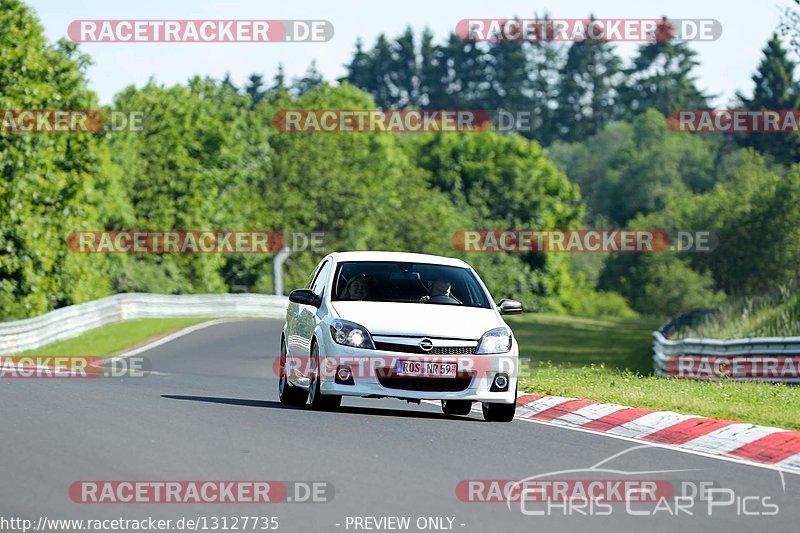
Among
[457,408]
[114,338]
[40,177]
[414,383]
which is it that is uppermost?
[40,177]

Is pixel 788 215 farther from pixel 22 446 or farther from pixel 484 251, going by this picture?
pixel 22 446

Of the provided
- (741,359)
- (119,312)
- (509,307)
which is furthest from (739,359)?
(119,312)

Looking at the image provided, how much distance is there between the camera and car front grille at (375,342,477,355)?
15.2 meters

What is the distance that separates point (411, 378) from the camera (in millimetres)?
15172

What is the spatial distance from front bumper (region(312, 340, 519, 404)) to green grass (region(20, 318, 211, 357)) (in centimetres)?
2645

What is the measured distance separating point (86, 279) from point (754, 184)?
173ft

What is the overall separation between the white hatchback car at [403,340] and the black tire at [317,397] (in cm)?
1

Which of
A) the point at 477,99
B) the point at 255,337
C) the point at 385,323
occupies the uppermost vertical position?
the point at 477,99

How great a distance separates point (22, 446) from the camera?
1176cm

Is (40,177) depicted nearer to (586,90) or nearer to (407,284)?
(407,284)


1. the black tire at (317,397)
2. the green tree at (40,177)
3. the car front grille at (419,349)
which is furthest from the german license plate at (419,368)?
the green tree at (40,177)

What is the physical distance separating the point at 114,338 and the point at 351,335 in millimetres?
31389

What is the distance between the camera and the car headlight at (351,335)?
50.2 feet

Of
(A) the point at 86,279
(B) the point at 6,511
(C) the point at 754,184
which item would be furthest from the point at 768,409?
(C) the point at 754,184
